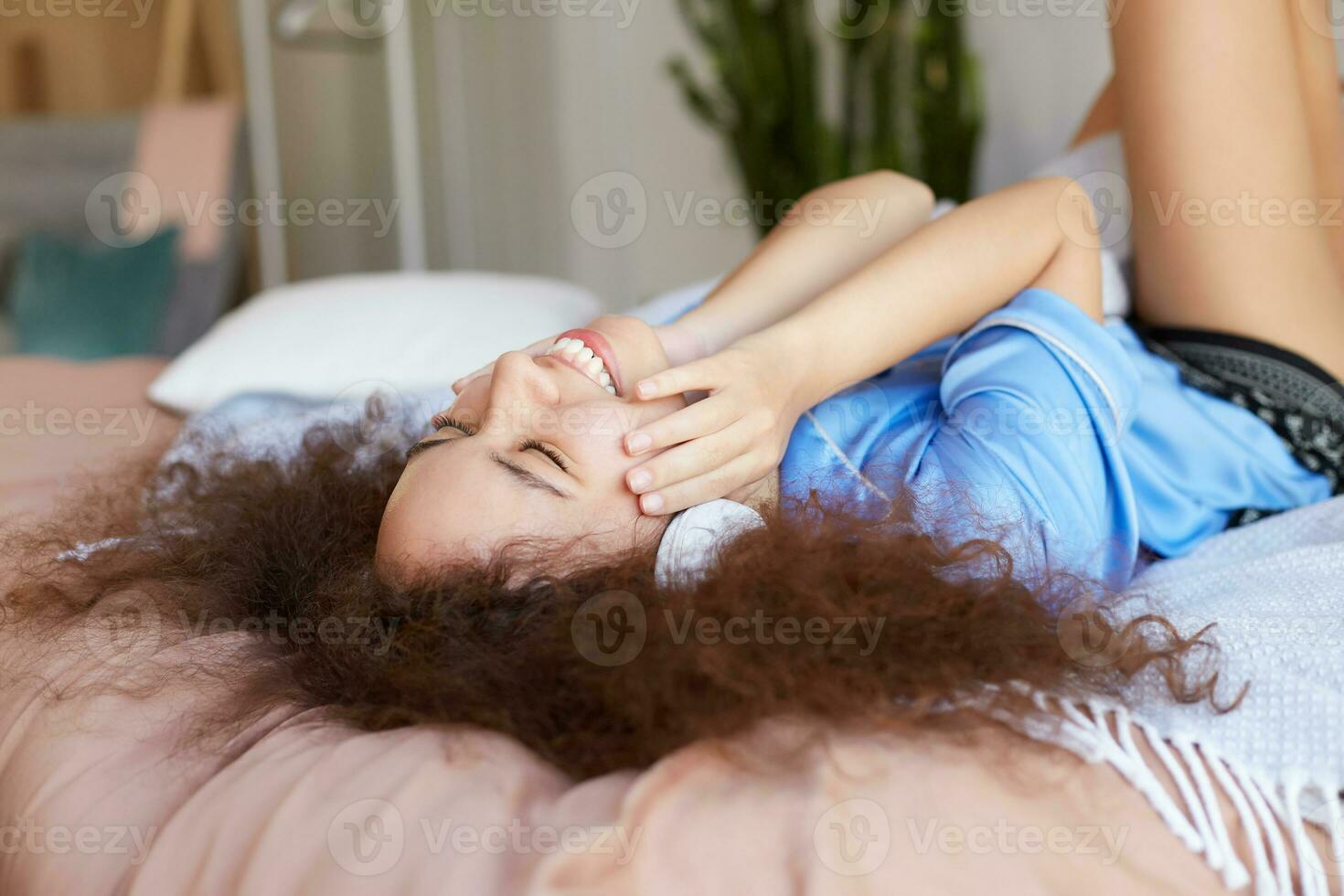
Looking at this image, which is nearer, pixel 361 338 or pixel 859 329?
pixel 859 329

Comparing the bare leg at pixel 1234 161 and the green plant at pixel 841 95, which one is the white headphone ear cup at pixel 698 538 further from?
the green plant at pixel 841 95

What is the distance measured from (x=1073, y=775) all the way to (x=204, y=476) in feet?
2.92

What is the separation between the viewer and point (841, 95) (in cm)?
316

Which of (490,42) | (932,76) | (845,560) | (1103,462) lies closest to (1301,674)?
(845,560)

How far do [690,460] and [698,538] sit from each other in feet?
0.32

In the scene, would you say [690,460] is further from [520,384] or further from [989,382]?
[989,382]

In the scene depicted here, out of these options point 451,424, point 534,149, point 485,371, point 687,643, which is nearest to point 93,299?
point 534,149

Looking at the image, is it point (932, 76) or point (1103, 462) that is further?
point (932, 76)

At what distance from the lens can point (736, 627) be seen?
0.65 metres

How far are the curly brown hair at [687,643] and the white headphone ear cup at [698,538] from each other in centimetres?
1

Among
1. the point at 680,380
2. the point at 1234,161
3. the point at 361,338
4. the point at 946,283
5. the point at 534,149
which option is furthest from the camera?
the point at 534,149

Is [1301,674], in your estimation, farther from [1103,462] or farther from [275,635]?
[275,635]

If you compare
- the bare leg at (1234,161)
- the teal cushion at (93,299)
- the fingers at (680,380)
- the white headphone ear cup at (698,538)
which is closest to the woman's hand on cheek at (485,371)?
the fingers at (680,380)

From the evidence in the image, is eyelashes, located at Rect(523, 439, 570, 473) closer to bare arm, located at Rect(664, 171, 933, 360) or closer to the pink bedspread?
the pink bedspread
